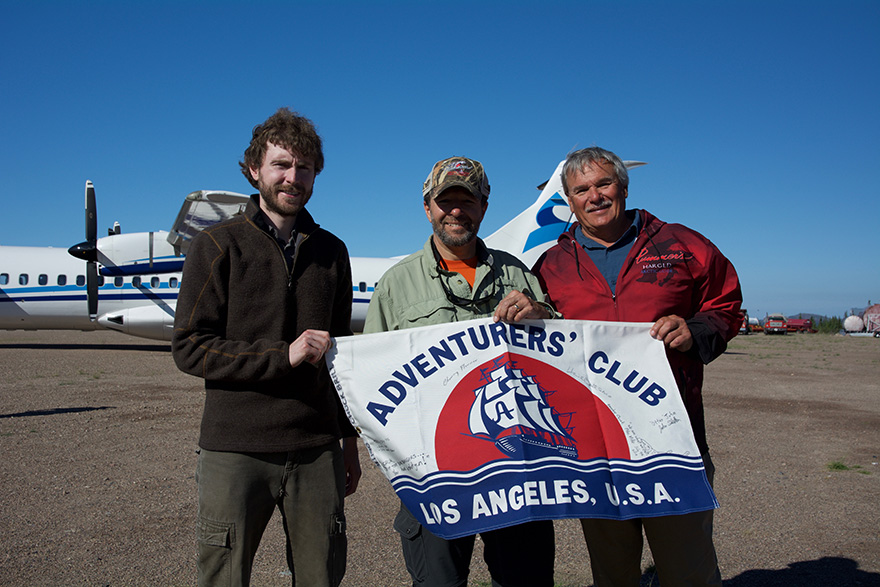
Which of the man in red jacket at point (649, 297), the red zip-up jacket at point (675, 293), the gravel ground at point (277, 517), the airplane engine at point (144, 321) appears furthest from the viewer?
the airplane engine at point (144, 321)

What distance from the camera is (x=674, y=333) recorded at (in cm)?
264

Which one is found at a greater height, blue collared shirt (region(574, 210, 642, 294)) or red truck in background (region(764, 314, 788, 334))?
blue collared shirt (region(574, 210, 642, 294))

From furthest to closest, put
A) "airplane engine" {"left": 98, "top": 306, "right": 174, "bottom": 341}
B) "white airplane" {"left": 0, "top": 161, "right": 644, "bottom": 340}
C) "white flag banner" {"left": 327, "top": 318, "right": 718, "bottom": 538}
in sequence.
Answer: "white airplane" {"left": 0, "top": 161, "right": 644, "bottom": 340} < "airplane engine" {"left": 98, "top": 306, "right": 174, "bottom": 341} < "white flag banner" {"left": 327, "top": 318, "right": 718, "bottom": 538}

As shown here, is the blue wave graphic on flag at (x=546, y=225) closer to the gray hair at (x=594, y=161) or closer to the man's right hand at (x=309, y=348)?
the gray hair at (x=594, y=161)

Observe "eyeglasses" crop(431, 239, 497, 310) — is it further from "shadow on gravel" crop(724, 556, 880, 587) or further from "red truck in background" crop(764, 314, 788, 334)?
"red truck in background" crop(764, 314, 788, 334)

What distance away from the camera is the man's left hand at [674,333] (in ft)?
8.62

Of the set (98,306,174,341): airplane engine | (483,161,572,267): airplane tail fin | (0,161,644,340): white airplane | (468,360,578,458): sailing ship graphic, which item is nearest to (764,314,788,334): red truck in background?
(0,161,644,340): white airplane

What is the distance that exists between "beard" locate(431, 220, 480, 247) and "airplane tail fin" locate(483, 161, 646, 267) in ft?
33.6

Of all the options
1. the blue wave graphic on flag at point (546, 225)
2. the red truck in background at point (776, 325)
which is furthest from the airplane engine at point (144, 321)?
the red truck in background at point (776, 325)

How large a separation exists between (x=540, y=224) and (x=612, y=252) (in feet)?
35.3

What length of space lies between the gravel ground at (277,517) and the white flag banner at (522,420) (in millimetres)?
1607

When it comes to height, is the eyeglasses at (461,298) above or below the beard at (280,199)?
below

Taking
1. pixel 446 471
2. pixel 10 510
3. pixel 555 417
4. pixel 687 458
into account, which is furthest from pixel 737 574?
pixel 10 510

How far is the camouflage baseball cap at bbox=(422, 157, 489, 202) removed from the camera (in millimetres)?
2717
